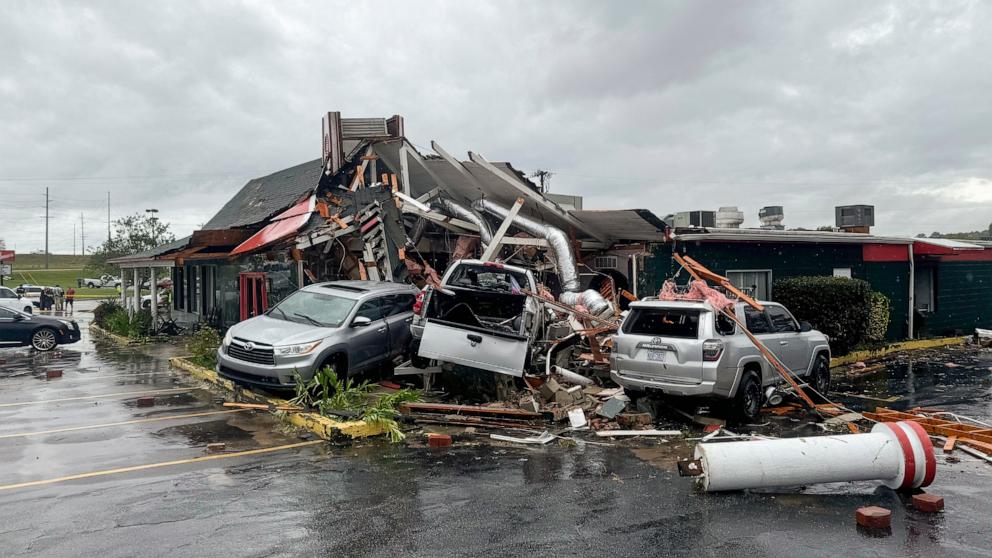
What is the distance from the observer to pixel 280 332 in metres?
10.8

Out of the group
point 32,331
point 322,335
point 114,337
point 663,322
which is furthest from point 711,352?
point 114,337

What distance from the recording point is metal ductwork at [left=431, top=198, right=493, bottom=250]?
15.1m

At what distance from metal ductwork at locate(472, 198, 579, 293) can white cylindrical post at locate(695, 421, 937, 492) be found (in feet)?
25.1

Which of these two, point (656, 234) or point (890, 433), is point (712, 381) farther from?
point (656, 234)

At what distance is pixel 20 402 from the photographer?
11.6 meters

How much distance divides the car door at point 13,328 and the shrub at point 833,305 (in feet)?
66.1

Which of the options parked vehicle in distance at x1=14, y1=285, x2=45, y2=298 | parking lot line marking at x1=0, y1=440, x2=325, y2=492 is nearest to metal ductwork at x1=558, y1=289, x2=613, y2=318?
parking lot line marking at x1=0, y1=440, x2=325, y2=492

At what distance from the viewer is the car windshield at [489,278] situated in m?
11.7

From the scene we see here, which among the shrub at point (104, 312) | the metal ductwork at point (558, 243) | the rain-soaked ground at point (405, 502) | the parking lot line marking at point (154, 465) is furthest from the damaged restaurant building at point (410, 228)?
the shrub at point (104, 312)

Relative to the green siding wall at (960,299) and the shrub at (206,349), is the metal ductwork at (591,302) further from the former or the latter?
the green siding wall at (960,299)

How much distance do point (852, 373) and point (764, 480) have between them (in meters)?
10.4

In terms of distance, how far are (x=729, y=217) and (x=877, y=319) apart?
4575 mm

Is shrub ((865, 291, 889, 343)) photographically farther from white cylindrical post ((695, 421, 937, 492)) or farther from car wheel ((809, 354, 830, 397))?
white cylindrical post ((695, 421, 937, 492))

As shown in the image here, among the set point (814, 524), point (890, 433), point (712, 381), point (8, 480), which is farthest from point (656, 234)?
point (8, 480)
